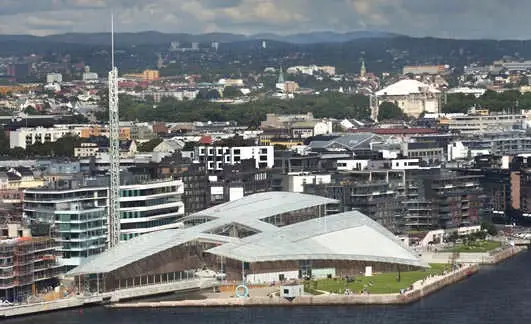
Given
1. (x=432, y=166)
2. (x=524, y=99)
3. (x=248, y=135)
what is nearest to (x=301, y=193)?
(x=432, y=166)

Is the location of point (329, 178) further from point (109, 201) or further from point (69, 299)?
point (69, 299)

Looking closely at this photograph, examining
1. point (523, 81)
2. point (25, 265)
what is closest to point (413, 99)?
point (523, 81)

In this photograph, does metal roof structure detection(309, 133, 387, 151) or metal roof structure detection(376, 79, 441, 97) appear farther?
metal roof structure detection(376, 79, 441, 97)

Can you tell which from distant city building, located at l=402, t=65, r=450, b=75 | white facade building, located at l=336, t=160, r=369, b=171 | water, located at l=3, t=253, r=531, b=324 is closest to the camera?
water, located at l=3, t=253, r=531, b=324

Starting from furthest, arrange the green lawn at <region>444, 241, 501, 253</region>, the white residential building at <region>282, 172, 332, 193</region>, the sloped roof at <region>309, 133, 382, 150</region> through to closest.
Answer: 1. the sloped roof at <region>309, 133, 382, 150</region>
2. the white residential building at <region>282, 172, 332, 193</region>
3. the green lawn at <region>444, 241, 501, 253</region>

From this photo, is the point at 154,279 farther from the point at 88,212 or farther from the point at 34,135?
the point at 34,135

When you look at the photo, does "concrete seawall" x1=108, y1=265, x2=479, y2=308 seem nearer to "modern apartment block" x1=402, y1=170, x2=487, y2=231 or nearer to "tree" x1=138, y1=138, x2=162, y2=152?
"modern apartment block" x1=402, y1=170, x2=487, y2=231

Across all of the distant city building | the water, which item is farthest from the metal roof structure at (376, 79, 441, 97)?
the water
